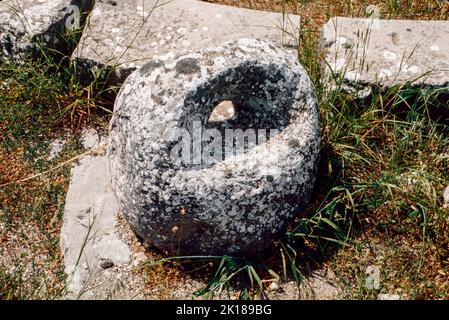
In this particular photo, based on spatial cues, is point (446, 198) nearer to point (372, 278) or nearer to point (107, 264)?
point (372, 278)

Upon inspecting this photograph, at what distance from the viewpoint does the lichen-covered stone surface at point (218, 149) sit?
3260mm

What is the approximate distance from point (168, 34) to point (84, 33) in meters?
0.71

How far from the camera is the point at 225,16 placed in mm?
4992

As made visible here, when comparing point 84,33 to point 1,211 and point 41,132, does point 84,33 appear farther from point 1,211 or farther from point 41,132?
point 1,211

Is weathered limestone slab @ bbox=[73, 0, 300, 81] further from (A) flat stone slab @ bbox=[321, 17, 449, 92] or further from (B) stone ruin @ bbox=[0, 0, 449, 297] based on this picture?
(A) flat stone slab @ bbox=[321, 17, 449, 92]

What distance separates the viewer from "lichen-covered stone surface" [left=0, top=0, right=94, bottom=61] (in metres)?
4.68

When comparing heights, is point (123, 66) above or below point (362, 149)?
above

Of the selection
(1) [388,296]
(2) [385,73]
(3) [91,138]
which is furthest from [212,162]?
(2) [385,73]

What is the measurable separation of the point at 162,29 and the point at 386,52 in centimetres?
189

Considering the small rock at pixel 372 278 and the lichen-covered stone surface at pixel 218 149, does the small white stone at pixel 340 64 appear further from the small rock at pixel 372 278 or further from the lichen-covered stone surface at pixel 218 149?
the small rock at pixel 372 278

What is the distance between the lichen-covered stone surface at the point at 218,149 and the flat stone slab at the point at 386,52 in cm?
90

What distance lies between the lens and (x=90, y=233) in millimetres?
3807

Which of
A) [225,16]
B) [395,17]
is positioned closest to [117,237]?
[225,16]
